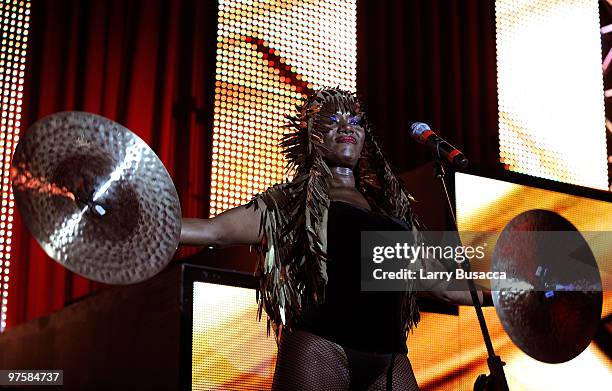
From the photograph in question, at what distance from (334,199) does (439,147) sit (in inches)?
11.9

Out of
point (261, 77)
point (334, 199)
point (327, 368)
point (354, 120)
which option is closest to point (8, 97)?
point (261, 77)

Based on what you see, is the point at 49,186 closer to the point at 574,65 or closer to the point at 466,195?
the point at 466,195

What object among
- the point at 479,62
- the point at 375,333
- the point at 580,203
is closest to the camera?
the point at 375,333

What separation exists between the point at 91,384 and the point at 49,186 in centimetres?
144

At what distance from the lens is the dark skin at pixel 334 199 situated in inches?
74.6

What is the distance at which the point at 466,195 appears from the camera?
3.16 metres

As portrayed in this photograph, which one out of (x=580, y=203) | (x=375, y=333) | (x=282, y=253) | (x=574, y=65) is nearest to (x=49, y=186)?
(x=282, y=253)

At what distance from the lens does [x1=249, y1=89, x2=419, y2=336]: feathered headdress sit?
6.67 feet

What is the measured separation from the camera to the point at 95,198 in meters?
1.68

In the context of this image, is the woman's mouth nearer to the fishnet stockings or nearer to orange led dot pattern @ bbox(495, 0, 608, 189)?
the fishnet stockings

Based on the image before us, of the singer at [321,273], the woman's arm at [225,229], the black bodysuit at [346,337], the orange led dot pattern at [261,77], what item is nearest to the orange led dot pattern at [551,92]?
the orange led dot pattern at [261,77]

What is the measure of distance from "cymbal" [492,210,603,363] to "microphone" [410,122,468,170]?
0.27 m

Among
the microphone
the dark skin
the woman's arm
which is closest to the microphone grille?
the microphone

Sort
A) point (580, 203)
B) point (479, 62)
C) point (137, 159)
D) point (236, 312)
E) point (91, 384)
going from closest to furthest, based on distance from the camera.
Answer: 1. point (137, 159)
2. point (236, 312)
3. point (91, 384)
4. point (580, 203)
5. point (479, 62)
